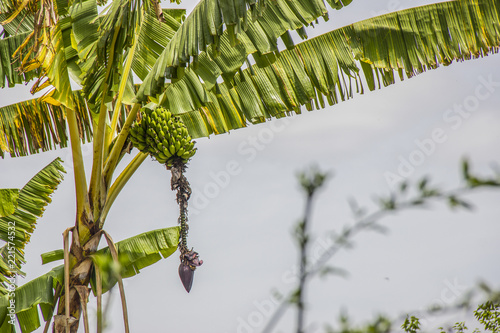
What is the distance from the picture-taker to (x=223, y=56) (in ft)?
8.76

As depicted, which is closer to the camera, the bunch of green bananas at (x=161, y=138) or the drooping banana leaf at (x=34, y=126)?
the bunch of green bananas at (x=161, y=138)

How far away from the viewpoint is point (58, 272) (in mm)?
2988

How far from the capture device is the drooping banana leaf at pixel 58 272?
297 cm

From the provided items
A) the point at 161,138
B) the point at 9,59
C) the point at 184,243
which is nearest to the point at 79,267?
the point at 184,243

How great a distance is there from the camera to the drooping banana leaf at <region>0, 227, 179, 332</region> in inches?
117

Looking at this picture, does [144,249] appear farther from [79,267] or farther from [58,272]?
[79,267]

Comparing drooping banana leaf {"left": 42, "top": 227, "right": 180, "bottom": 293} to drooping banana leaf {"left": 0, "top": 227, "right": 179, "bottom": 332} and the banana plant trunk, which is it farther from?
the banana plant trunk

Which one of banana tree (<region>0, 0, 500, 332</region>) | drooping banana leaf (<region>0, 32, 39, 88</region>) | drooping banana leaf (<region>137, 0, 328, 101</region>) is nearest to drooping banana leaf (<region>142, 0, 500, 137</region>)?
banana tree (<region>0, 0, 500, 332</region>)

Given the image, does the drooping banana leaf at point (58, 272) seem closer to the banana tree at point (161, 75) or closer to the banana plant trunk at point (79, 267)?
the banana tree at point (161, 75)

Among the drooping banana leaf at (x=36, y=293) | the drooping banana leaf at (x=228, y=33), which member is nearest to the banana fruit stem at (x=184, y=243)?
the drooping banana leaf at (x=228, y=33)

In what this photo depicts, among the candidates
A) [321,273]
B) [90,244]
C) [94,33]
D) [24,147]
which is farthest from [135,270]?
[321,273]

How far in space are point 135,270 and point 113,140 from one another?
3.08ft

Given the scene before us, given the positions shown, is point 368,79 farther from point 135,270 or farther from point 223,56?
point 135,270

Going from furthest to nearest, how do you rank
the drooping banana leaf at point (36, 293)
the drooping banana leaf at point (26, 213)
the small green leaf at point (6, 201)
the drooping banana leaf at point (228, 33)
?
1. the drooping banana leaf at point (26, 213)
2. the small green leaf at point (6, 201)
3. the drooping banana leaf at point (36, 293)
4. the drooping banana leaf at point (228, 33)
